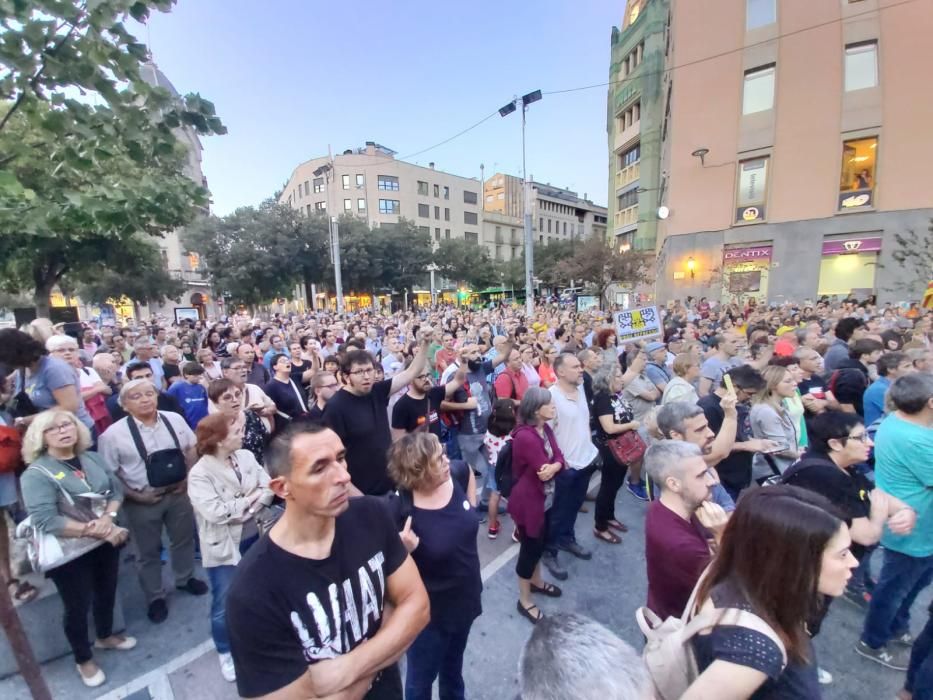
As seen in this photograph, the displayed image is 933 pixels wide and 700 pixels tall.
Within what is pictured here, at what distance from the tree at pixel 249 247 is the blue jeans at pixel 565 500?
3235 cm

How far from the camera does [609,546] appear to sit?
4352 millimetres

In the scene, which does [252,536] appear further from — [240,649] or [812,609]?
[812,609]

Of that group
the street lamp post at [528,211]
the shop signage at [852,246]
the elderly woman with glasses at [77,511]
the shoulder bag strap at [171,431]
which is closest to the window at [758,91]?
the shop signage at [852,246]

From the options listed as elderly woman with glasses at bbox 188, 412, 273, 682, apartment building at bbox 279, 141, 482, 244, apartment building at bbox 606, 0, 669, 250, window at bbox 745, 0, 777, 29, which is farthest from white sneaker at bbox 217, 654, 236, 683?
apartment building at bbox 279, 141, 482, 244

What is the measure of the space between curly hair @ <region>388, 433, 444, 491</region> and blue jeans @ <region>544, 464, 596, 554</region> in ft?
6.21

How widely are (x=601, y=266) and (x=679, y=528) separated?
21107mm

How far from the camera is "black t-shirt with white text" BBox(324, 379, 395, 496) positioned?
3.33m

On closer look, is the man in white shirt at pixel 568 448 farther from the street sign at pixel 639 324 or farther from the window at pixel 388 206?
the window at pixel 388 206

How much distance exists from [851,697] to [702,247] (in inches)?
951

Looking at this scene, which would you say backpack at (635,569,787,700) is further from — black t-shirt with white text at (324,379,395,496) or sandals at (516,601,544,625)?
black t-shirt with white text at (324,379,395,496)

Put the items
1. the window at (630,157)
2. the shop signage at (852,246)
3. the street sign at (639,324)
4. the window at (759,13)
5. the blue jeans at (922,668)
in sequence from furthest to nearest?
1. the window at (630,157)
2. the window at (759,13)
3. the shop signage at (852,246)
4. the street sign at (639,324)
5. the blue jeans at (922,668)

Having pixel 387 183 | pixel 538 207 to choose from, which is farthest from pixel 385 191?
pixel 538 207

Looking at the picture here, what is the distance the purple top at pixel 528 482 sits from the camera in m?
3.30

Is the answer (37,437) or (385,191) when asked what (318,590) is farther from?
(385,191)
